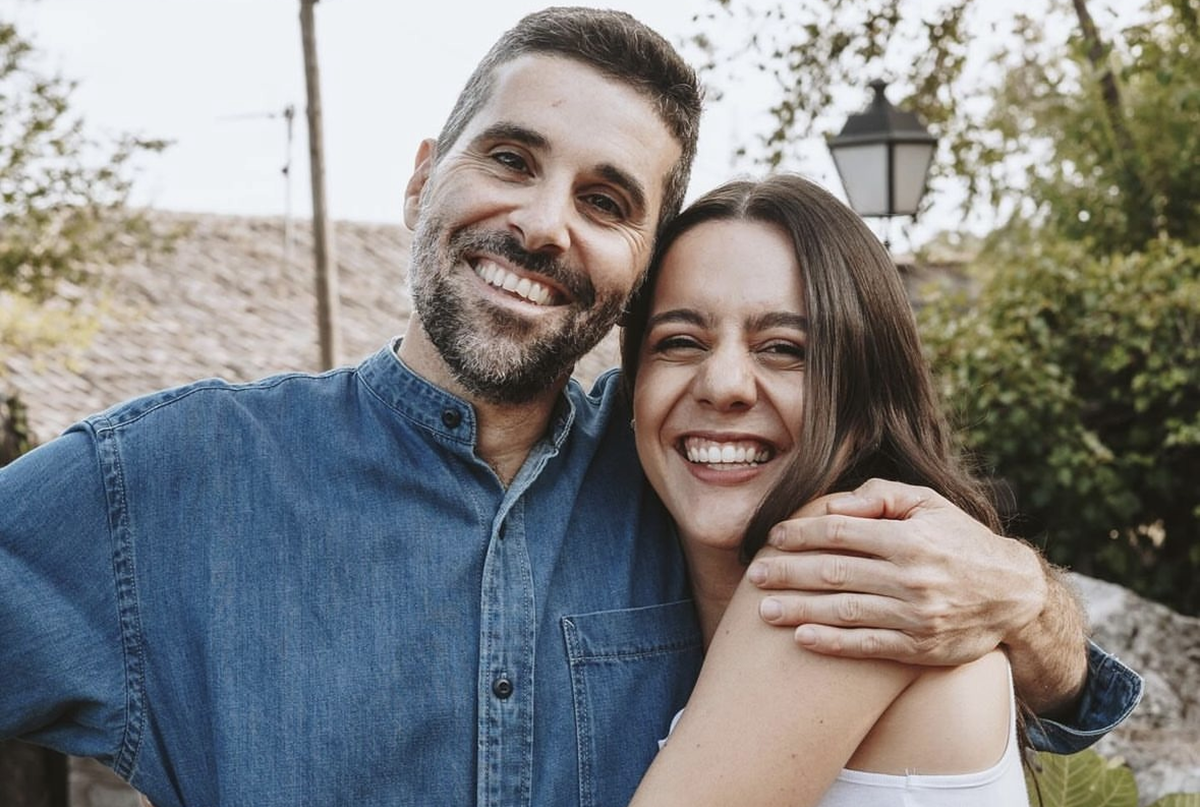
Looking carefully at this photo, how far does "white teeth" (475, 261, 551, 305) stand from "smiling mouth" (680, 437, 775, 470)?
346 millimetres

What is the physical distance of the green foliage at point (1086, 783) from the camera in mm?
2441

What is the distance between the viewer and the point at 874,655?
173 centimetres

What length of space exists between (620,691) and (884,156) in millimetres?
4769

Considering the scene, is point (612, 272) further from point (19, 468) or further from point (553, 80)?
point (19, 468)

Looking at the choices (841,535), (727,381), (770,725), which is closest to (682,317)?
(727,381)

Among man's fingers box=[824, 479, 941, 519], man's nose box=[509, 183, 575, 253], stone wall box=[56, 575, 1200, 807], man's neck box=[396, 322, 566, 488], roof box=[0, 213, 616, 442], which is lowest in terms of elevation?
roof box=[0, 213, 616, 442]

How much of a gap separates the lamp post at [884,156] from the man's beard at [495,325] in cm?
446

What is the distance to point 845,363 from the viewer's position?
2.02 meters

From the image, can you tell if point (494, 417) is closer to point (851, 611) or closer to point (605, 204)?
point (605, 204)

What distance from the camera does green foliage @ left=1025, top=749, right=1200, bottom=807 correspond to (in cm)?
244

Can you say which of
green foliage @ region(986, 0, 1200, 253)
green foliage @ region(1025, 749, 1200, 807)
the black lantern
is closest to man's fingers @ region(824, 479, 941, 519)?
green foliage @ region(1025, 749, 1200, 807)

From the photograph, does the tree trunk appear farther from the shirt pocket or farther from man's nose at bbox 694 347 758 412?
the shirt pocket

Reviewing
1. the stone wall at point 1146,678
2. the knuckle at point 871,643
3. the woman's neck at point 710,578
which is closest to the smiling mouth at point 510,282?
the woman's neck at point 710,578

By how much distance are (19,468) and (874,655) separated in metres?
1.19
